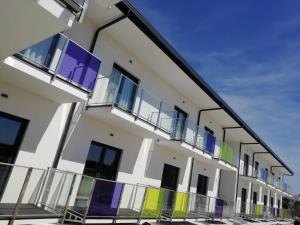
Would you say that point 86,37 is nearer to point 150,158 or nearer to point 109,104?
point 109,104

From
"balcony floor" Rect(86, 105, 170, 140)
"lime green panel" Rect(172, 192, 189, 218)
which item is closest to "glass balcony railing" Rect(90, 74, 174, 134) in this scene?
"balcony floor" Rect(86, 105, 170, 140)

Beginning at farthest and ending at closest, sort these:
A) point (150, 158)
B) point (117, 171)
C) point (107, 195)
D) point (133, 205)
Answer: point (150, 158), point (117, 171), point (133, 205), point (107, 195)

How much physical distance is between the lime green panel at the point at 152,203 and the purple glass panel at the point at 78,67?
15.0ft

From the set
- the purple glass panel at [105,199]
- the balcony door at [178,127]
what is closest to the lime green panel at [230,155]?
the balcony door at [178,127]

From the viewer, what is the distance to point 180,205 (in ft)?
40.3

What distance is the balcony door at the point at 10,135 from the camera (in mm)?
7309

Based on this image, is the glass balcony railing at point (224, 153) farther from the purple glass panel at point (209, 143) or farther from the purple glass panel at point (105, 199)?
the purple glass panel at point (105, 199)

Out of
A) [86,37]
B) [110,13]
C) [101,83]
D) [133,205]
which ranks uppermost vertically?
[110,13]

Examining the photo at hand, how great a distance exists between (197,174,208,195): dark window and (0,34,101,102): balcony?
11.7 m

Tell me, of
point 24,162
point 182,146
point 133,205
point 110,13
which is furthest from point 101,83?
point 182,146

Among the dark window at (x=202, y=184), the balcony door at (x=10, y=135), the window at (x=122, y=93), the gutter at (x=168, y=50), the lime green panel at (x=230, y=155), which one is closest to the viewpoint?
the balcony door at (x=10, y=135)

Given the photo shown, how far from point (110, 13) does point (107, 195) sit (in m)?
5.79

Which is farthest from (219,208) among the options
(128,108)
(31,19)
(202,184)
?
(31,19)

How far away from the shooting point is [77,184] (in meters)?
7.67
